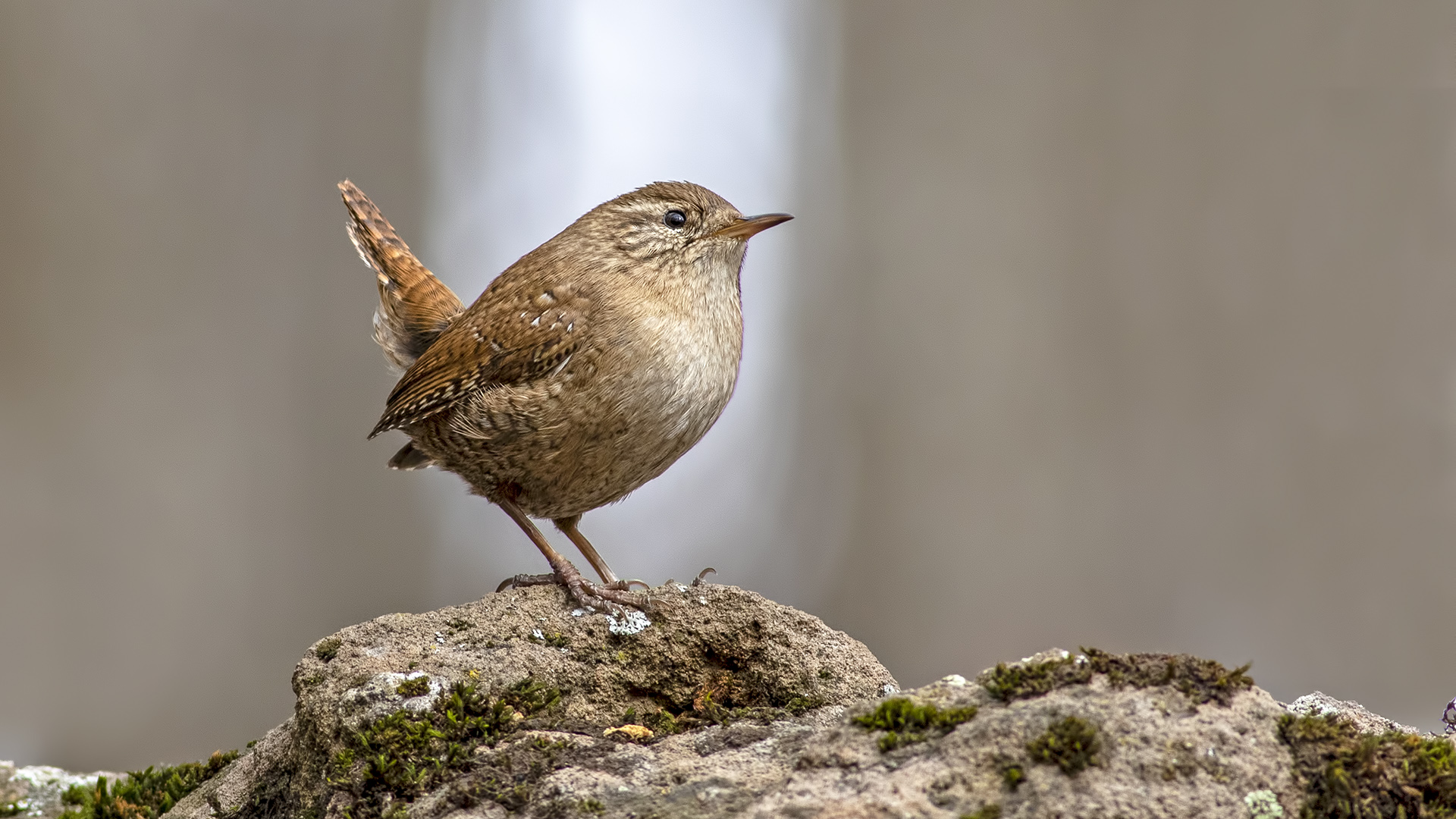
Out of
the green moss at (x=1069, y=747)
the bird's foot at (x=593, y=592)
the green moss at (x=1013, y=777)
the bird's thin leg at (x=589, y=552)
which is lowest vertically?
the green moss at (x=1013, y=777)

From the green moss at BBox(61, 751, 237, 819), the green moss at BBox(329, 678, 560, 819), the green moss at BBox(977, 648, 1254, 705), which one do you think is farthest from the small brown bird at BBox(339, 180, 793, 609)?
the green moss at BBox(977, 648, 1254, 705)

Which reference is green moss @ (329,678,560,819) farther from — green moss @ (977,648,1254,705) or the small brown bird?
green moss @ (977,648,1254,705)

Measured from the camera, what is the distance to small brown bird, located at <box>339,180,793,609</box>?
Answer: 3.02m

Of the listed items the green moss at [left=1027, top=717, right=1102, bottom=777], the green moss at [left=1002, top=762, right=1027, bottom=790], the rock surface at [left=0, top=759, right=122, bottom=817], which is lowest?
the rock surface at [left=0, top=759, right=122, bottom=817]

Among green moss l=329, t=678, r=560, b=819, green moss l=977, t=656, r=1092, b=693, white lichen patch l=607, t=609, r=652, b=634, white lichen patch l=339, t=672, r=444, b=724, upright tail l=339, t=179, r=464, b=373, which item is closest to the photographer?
green moss l=977, t=656, r=1092, b=693

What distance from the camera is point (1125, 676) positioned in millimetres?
1772

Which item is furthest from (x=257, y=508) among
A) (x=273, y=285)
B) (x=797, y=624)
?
(x=797, y=624)

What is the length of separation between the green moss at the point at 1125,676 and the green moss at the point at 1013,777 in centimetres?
21

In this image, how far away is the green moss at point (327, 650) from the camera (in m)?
2.53

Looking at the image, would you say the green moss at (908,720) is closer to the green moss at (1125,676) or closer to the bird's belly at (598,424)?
the green moss at (1125,676)

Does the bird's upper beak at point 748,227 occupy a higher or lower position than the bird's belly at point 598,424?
higher

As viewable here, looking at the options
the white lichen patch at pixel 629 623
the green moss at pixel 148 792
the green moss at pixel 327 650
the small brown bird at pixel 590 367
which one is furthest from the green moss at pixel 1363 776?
the green moss at pixel 148 792

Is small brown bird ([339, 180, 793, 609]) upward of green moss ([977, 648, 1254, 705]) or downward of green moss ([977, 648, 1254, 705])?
upward

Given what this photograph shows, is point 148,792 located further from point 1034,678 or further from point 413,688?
point 1034,678
